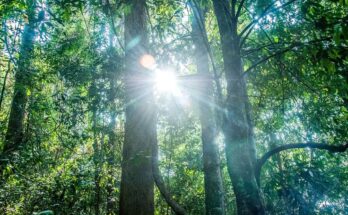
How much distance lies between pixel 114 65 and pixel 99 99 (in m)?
0.90

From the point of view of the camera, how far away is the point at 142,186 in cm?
401

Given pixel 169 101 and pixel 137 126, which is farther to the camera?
pixel 169 101

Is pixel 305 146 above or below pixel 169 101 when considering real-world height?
below

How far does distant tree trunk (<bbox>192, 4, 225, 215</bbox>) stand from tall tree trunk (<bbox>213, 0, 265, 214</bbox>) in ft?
6.48

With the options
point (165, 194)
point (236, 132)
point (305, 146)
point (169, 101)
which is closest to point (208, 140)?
point (169, 101)

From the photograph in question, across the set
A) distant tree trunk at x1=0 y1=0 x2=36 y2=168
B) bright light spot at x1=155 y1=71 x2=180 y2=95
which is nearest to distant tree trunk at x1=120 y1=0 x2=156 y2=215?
bright light spot at x1=155 y1=71 x2=180 y2=95

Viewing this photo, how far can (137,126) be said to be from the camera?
14.1ft

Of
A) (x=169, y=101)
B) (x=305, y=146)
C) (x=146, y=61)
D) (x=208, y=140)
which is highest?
(x=169, y=101)

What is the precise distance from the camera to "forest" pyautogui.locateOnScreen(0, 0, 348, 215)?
367cm

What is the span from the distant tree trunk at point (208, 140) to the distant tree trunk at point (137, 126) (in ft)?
4.97

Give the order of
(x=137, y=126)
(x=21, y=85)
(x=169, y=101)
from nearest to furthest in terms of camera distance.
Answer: (x=137, y=126) < (x=21, y=85) < (x=169, y=101)

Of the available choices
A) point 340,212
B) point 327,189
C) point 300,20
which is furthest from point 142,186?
point 340,212

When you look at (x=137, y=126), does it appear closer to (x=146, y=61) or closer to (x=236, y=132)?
(x=146, y=61)

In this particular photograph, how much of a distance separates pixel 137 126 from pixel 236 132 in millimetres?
1520
